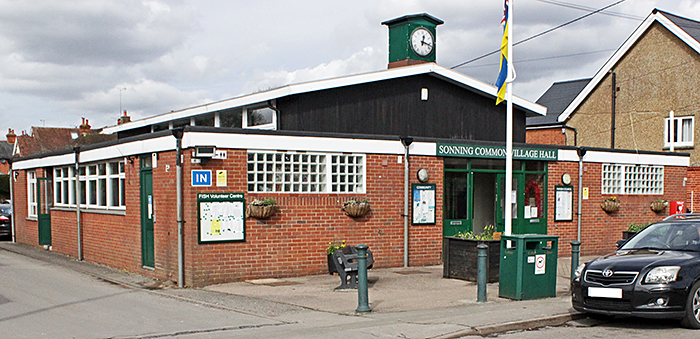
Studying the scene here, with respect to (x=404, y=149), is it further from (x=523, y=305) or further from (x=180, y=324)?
→ (x=180, y=324)

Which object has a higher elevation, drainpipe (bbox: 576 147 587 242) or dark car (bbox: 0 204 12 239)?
drainpipe (bbox: 576 147 587 242)

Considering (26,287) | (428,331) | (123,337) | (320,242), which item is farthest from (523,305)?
(26,287)

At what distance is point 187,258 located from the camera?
11945mm

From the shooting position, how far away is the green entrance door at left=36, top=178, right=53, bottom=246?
19.3 meters

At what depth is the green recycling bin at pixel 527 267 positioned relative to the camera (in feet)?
33.7

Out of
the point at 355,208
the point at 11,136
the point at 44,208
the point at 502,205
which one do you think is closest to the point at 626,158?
the point at 502,205

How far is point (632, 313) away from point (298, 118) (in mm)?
8922

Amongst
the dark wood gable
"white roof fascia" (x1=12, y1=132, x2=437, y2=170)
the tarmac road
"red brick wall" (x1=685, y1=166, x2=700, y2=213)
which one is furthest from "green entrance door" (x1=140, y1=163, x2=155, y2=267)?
"red brick wall" (x1=685, y1=166, x2=700, y2=213)

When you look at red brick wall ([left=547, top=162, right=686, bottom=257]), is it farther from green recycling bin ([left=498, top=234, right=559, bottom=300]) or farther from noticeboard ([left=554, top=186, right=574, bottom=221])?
green recycling bin ([left=498, top=234, right=559, bottom=300])

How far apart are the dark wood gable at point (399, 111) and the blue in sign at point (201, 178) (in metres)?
3.34

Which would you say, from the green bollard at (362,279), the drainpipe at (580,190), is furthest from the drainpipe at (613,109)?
the green bollard at (362,279)

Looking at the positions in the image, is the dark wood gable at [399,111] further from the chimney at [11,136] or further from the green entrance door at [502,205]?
the chimney at [11,136]

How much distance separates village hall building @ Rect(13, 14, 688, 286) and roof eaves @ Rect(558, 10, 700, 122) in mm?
7645

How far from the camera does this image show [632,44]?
2698 cm
